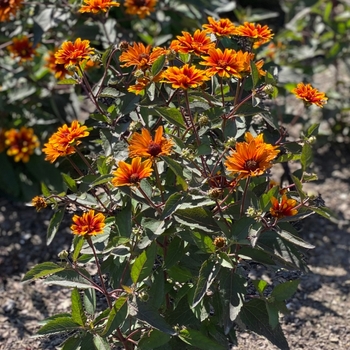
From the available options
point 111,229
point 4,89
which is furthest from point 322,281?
point 4,89

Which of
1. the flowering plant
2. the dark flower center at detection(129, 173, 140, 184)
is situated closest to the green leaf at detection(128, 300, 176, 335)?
the flowering plant

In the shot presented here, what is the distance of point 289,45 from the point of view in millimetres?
3836

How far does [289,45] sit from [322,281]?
1602 mm

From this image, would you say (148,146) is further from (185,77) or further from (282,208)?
(282,208)

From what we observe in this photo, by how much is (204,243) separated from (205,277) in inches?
3.4

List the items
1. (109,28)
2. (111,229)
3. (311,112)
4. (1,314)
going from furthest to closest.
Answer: (311,112) → (109,28) → (1,314) → (111,229)

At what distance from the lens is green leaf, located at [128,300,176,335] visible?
1.71 metres

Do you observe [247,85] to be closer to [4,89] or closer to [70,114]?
[70,114]

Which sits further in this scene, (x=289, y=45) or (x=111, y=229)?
(x=289, y=45)

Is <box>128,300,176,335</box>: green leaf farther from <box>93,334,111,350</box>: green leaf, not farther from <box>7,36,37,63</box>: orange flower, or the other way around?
<box>7,36,37,63</box>: orange flower

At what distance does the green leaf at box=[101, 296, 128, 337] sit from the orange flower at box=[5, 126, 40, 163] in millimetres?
1559

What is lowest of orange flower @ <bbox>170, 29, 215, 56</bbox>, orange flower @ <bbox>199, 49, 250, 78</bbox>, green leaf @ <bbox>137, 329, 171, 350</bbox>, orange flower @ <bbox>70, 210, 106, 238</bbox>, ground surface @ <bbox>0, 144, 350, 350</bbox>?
ground surface @ <bbox>0, 144, 350, 350</bbox>

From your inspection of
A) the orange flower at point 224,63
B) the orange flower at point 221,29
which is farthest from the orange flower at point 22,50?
the orange flower at point 224,63

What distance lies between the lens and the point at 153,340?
1.79 metres
